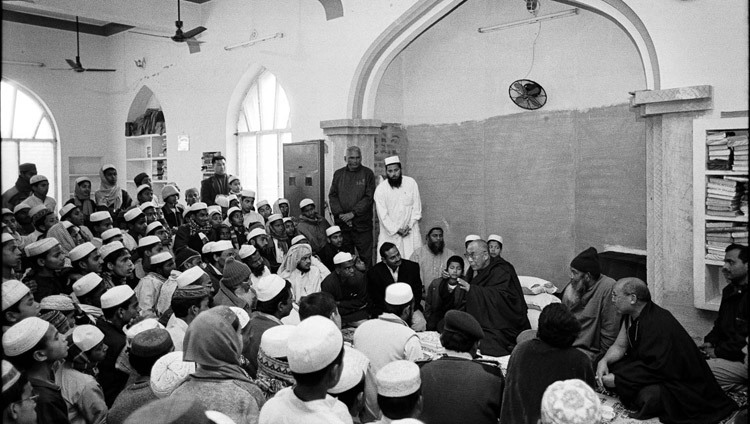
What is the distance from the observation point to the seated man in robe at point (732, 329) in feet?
12.9

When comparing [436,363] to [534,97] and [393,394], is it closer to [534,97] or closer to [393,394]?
[393,394]

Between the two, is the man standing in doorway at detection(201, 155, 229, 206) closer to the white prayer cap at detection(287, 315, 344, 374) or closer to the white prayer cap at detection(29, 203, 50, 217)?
the white prayer cap at detection(29, 203, 50, 217)

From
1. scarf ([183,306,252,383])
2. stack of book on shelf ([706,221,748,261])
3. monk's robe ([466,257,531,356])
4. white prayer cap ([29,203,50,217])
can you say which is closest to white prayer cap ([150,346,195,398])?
scarf ([183,306,252,383])

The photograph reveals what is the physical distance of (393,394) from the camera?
2.06 m

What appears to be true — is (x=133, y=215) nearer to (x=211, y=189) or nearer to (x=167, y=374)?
(x=211, y=189)

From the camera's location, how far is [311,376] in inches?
72.4

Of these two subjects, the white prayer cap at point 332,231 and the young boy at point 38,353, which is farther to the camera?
the white prayer cap at point 332,231

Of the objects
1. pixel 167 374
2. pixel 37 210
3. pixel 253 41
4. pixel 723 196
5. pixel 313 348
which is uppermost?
pixel 253 41

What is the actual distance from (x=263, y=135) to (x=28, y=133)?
488 cm

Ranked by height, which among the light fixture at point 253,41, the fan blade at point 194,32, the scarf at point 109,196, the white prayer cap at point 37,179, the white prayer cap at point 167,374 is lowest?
the white prayer cap at point 167,374

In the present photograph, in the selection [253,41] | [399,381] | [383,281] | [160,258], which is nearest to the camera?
[399,381]

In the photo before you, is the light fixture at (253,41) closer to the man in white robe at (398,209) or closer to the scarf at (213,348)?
the man in white robe at (398,209)

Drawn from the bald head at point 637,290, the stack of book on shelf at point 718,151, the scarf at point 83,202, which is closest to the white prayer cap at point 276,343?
the bald head at point 637,290

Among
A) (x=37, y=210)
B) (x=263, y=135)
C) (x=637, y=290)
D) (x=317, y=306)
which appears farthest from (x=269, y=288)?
(x=263, y=135)
